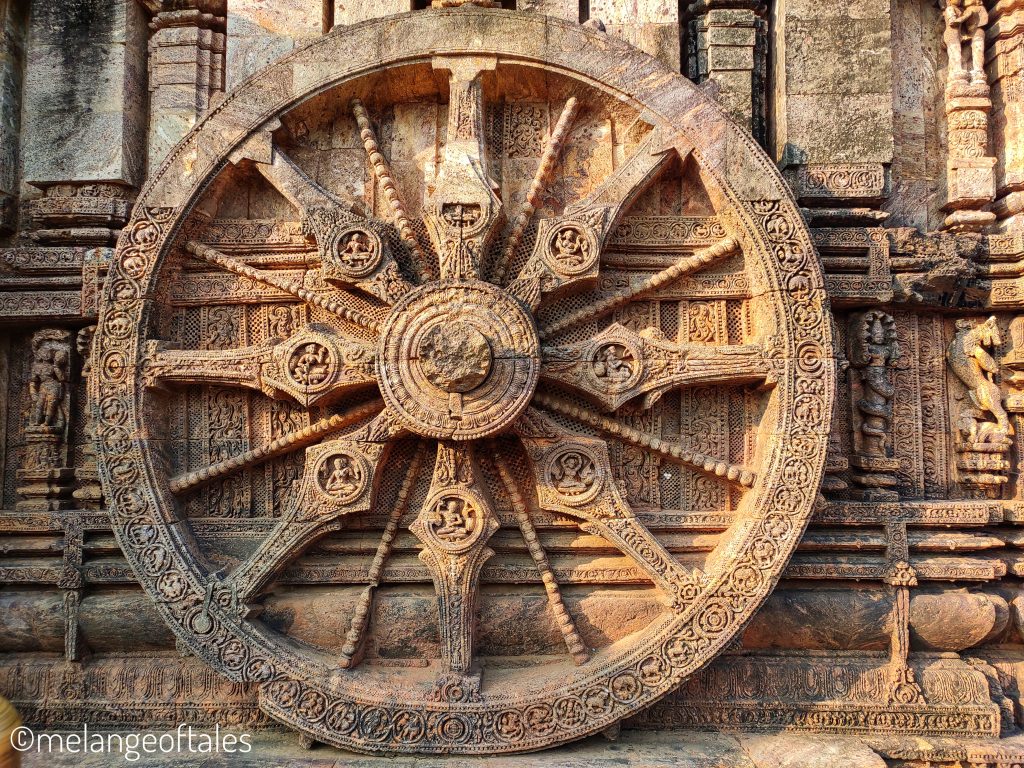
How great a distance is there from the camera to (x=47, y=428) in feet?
15.3

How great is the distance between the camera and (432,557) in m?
4.18

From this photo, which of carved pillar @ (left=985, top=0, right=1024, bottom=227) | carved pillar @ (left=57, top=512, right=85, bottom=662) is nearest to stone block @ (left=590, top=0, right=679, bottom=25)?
carved pillar @ (left=985, top=0, right=1024, bottom=227)

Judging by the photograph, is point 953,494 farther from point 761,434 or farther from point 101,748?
point 101,748

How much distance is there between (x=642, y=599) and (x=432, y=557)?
1.35m

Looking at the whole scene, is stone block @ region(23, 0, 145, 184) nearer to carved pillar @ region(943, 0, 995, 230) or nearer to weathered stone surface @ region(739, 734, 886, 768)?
weathered stone surface @ region(739, 734, 886, 768)

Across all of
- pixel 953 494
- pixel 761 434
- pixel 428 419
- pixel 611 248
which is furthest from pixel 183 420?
pixel 953 494

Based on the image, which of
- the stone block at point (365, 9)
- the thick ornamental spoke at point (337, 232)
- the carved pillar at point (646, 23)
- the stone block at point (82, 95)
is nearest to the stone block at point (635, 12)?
the carved pillar at point (646, 23)

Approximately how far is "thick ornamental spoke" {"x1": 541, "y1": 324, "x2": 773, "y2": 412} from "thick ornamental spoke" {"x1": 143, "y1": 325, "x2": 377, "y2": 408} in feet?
3.89

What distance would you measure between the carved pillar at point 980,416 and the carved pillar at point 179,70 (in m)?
5.65

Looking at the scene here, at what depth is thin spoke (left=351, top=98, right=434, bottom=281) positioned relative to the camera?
4426mm

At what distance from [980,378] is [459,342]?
3.59 m

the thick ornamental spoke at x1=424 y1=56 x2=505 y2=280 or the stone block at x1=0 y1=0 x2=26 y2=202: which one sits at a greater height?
the stone block at x1=0 y1=0 x2=26 y2=202

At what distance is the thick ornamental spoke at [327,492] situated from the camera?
13.9 ft

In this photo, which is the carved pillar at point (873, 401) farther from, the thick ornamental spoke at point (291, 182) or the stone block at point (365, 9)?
the stone block at point (365, 9)
